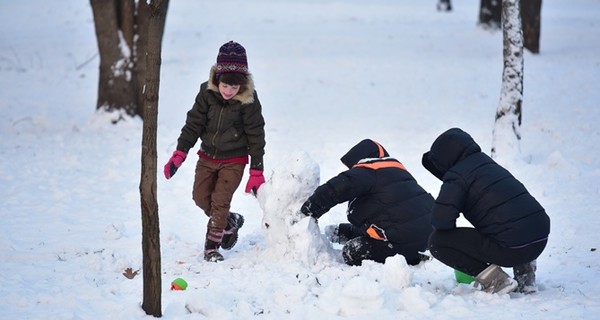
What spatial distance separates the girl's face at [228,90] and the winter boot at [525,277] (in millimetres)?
2406

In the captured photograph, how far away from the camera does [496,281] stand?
4.87 metres

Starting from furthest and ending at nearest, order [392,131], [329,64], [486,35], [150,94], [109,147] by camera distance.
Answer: [486,35] < [329,64] < [392,131] < [109,147] < [150,94]

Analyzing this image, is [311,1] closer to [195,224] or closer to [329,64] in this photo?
[329,64]

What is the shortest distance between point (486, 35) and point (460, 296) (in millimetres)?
15576

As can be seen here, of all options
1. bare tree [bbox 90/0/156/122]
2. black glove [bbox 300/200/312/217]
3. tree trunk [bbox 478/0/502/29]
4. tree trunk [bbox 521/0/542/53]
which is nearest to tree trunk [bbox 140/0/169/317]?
black glove [bbox 300/200/312/217]

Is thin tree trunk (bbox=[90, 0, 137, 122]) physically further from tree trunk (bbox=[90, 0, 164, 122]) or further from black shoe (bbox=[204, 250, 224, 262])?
black shoe (bbox=[204, 250, 224, 262])

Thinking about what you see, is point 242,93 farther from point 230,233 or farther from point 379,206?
point 379,206

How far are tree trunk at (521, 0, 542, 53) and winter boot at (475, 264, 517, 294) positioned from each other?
12122 mm

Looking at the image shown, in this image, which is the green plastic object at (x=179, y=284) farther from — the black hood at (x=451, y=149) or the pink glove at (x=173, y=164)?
the black hood at (x=451, y=149)

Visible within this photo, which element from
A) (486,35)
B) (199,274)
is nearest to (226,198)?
(199,274)

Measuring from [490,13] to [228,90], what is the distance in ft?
49.2

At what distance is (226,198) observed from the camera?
20.0ft

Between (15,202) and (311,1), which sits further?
(311,1)

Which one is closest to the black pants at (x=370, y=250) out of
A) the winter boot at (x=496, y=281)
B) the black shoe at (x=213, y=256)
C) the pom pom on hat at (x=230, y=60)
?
the winter boot at (x=496, y=281)
